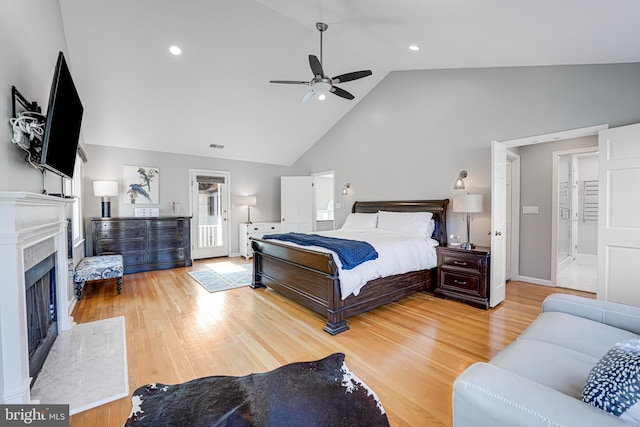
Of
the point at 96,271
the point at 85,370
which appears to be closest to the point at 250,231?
the point at 96,271

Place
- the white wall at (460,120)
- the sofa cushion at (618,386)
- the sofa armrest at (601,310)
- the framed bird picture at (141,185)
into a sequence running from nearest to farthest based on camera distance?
the sofa cushion at (618,386)
the sofa armrest at (601,310)
the white wall at (460,120)
the framed bird picture at (141,185)

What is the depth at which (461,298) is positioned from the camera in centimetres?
369

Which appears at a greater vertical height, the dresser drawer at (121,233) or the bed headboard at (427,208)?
the bed headboard at (427,208)

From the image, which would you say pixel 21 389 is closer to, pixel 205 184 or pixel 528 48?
pixel 528 48

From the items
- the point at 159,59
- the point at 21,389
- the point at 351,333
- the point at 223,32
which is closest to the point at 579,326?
the point at 351,333

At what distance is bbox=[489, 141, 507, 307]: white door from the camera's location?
11.4 feet

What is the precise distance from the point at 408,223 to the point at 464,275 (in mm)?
1134

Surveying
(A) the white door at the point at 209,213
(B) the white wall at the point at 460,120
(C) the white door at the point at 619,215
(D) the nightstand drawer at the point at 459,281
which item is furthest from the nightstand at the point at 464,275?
(A) the white door at the point at 209,213

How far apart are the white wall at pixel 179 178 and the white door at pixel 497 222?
5.40m

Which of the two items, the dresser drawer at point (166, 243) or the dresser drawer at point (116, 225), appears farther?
the dresser drawer at point (166, 243)

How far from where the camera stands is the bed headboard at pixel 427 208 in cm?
436

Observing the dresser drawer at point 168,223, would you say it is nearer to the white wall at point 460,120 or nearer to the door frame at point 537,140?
the white wall at point 460,120

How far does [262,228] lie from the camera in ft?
22.7

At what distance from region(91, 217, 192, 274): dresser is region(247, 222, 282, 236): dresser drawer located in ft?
4.65
